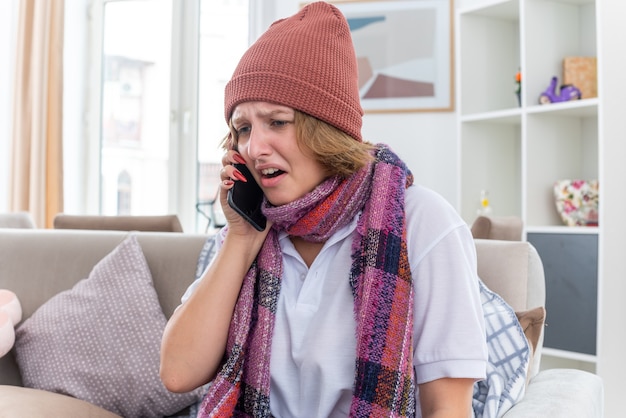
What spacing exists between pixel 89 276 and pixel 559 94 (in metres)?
2.17

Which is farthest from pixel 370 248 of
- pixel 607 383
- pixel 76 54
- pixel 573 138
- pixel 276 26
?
pixel 76 54

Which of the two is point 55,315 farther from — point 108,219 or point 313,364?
point 313,364

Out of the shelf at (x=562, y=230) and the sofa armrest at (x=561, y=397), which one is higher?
the shelf at (x=562, y=230)

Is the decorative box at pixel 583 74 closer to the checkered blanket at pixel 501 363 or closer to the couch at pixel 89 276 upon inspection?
the couch at pixel 89 276

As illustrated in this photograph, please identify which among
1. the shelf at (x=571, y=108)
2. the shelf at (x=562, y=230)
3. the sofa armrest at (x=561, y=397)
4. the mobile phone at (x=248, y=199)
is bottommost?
the sofa armrest at (x=561, y=397)

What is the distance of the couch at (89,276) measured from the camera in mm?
1762

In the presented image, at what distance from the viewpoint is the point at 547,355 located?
11.1ft

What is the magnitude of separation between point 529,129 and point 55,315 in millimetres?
2167

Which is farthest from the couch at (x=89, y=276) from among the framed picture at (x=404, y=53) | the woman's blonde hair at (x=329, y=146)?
the framed picture at (x=404, y=53)

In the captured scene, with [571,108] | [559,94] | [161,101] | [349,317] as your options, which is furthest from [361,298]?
[161,101]

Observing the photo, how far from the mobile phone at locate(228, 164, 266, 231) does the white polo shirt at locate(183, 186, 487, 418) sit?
3.7 inches

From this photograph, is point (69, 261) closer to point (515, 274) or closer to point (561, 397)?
point (515, 274)

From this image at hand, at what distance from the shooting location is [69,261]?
88.3 inches

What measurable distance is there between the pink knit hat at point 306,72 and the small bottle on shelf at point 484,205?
2.40m
